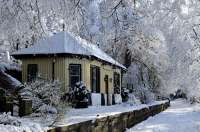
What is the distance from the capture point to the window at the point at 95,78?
31288 mm

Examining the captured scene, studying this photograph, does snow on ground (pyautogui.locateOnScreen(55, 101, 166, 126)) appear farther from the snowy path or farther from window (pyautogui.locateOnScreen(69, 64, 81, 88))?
window (pyautogui.locateOnScreen(69, 64, 81, 88))

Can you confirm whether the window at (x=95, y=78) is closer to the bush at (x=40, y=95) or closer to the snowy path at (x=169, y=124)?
the snowy path at (x=169, y=124)

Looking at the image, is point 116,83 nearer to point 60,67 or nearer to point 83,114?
point 60,67

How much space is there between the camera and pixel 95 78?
3241cm

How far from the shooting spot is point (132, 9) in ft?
34.0

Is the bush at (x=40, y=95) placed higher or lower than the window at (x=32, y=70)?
lower

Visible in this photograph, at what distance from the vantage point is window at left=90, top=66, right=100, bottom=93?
1232 inches

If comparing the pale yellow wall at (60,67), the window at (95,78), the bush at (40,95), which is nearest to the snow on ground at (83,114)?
the bush at (40,95)

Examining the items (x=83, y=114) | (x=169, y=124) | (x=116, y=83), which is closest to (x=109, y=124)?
(x=83, y=114)

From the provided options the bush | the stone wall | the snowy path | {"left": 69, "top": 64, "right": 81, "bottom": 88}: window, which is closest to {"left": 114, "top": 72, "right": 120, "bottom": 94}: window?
the snowy path

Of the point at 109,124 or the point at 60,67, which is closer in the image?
the point at 109,124

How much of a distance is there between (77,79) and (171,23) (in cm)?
1411

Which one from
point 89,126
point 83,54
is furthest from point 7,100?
point 83,54

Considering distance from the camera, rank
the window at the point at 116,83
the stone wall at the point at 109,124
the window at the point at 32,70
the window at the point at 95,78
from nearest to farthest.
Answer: the stone wall at the point at 109,124
the window at the point at 32,70
the window at the point at 95,78
the window at the point at 116,83
